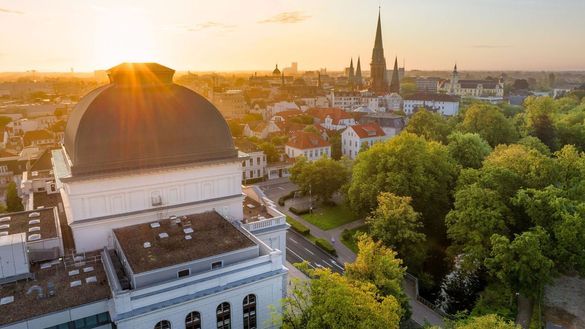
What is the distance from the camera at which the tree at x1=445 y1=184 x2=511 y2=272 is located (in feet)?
143

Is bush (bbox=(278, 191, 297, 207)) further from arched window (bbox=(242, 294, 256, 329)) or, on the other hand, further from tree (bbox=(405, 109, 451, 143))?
arched window (bbox=(242, 294, 256, 329))

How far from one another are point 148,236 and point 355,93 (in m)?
167

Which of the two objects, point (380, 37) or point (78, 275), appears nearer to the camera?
point (78, 275)

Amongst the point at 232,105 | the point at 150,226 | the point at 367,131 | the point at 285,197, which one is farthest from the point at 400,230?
the point at 232,105

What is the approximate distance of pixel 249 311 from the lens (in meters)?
32.3

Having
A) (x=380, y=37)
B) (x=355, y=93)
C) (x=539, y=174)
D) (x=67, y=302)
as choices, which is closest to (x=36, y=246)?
(x=67, y=302)

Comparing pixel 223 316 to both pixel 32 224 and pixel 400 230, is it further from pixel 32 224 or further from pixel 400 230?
pixel 400 230

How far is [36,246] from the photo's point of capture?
32344 mm

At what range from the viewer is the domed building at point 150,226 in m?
28.4

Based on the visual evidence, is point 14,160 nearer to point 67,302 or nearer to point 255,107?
point 67,302

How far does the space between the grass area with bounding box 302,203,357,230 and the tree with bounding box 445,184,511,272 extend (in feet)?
61.8

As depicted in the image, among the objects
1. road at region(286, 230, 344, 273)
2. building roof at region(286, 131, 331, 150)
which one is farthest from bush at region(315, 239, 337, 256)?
building roof at region(286, 131, 331, 150)

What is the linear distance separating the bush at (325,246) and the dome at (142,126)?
20086 mm

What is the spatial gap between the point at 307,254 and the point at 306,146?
4104cm
